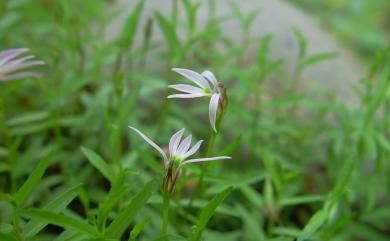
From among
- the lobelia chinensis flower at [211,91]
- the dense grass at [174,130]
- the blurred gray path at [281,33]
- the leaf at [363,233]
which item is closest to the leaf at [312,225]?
the dense grass at [174,130]

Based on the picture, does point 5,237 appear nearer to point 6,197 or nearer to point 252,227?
point 6,197

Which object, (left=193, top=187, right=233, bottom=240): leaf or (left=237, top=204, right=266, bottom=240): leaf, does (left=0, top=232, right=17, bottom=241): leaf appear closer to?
(left=193, top=187, right=233, bottom=240): leaf

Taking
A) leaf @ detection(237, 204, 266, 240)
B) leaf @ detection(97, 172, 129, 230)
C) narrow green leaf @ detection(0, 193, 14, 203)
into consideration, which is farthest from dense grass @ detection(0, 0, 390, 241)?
narrow green leaf @ detection(0, 193, 14, 203)

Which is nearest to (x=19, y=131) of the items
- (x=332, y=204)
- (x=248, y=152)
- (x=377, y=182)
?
(x=248, y=152)

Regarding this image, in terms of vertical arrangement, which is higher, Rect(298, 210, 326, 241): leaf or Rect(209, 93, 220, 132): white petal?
Rect(209, 93, 220, 132): white petal

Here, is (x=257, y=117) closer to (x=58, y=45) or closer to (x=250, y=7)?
(x=58, y=45)

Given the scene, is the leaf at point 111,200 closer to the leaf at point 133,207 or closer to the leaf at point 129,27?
the leaf at point 133,207

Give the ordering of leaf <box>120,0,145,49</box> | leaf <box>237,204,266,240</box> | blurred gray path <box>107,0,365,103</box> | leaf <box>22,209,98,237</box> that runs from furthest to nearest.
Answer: blurred gray path <box>107,0,365,103</box>
leaf <box>120,0,145,49</box>
leaf <box>237,204,266,240</box>
leaf <box>22,209,98,237</box>
